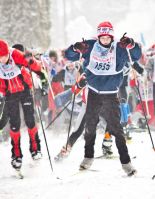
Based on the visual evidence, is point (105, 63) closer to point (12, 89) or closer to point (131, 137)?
point (12, 89)

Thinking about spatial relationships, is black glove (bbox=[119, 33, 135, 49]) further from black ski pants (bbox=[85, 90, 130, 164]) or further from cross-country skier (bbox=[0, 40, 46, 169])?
cross-country skier (bbox=[0, 40, 46, 169])

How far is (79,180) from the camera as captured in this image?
7371 millimetres

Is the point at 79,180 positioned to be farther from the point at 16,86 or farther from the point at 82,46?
the point at 16,86

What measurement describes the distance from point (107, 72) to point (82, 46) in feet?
1.73

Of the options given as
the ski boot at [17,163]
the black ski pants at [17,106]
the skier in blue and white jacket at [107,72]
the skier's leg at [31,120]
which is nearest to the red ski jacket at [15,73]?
the black ski pants at [17,106]

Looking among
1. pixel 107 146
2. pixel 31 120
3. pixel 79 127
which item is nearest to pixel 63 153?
pixel 79 127

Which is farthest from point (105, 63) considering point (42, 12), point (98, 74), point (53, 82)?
point (42, 12)

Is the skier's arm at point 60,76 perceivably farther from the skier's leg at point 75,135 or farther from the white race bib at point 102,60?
the white race bib at point 102,60

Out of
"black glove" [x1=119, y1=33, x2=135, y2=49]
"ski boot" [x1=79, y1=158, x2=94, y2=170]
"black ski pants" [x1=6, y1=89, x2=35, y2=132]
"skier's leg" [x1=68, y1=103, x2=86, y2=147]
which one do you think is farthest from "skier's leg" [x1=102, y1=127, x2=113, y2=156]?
"black glove" [x1=119, y1=33, x2=135, y2=49]

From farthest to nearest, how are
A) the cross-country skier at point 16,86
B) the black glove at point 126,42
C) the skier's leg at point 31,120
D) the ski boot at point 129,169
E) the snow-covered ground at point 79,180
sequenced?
the skier's leg at point 31,120
the cross-country skier at point 16,86
the ski boot at point 129,169
the black glove at point 126,42
the snow-covered ground at point 79,180

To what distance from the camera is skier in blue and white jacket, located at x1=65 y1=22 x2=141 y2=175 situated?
761 cm

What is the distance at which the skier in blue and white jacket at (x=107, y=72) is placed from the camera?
300 inches

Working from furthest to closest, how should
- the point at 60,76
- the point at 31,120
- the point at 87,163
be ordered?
the point at 60,76
the point at 31,120
the point at 87,163

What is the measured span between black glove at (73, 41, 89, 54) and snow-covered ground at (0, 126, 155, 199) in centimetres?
184
